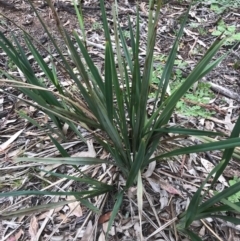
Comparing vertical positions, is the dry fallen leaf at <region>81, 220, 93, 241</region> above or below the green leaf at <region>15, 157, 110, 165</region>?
below

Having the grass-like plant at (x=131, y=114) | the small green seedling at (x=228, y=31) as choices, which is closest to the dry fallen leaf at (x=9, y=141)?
the grass-like plant at (x=131, y=114)

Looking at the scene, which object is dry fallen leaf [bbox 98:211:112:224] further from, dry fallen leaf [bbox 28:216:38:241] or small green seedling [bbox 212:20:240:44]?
small green seedling [bbox 212:20:240:44]

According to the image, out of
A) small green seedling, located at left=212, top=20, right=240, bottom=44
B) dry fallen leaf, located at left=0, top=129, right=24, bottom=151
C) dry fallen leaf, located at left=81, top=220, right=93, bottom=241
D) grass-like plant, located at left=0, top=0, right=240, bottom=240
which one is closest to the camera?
grass-like plant, located at left=0, top=0, right=240, bottom=240

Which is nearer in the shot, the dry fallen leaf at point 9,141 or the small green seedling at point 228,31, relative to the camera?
the dry fallen leaf at point 9,141

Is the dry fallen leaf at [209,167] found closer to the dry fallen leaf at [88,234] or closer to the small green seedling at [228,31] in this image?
the dry fallen leaf at [88,234]

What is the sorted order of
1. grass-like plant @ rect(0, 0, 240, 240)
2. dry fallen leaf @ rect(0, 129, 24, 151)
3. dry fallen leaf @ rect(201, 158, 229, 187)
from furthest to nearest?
1. dry fallen leaf @ rect(0, 129, 24, 151)
2. dry fallen leaf @ rect(201, 158, 229, 187)
3. grass-like plant @ rect(0, 0, 240, 240)

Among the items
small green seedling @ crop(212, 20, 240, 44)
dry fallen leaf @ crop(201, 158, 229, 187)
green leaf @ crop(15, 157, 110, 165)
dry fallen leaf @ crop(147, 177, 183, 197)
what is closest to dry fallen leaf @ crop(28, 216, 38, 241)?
green leaf @ crop(15, 157, 110, 165)

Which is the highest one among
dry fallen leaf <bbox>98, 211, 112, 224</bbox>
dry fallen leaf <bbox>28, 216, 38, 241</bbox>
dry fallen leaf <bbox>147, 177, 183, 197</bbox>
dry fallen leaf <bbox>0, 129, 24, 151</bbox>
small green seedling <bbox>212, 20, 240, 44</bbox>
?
small green seedling <bbox>212, 20, 240, 44</bbox>

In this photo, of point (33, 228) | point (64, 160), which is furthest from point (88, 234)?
point (64, 160)

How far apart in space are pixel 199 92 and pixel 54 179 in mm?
872

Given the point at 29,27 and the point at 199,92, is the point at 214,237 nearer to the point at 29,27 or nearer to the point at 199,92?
the point at 199,92

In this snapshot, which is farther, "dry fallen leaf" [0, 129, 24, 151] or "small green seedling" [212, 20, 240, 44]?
"small green seedling" [212, 20, 240, 44]

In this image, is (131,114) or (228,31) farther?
(228,31)

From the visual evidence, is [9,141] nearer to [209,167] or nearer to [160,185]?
[160,185]
